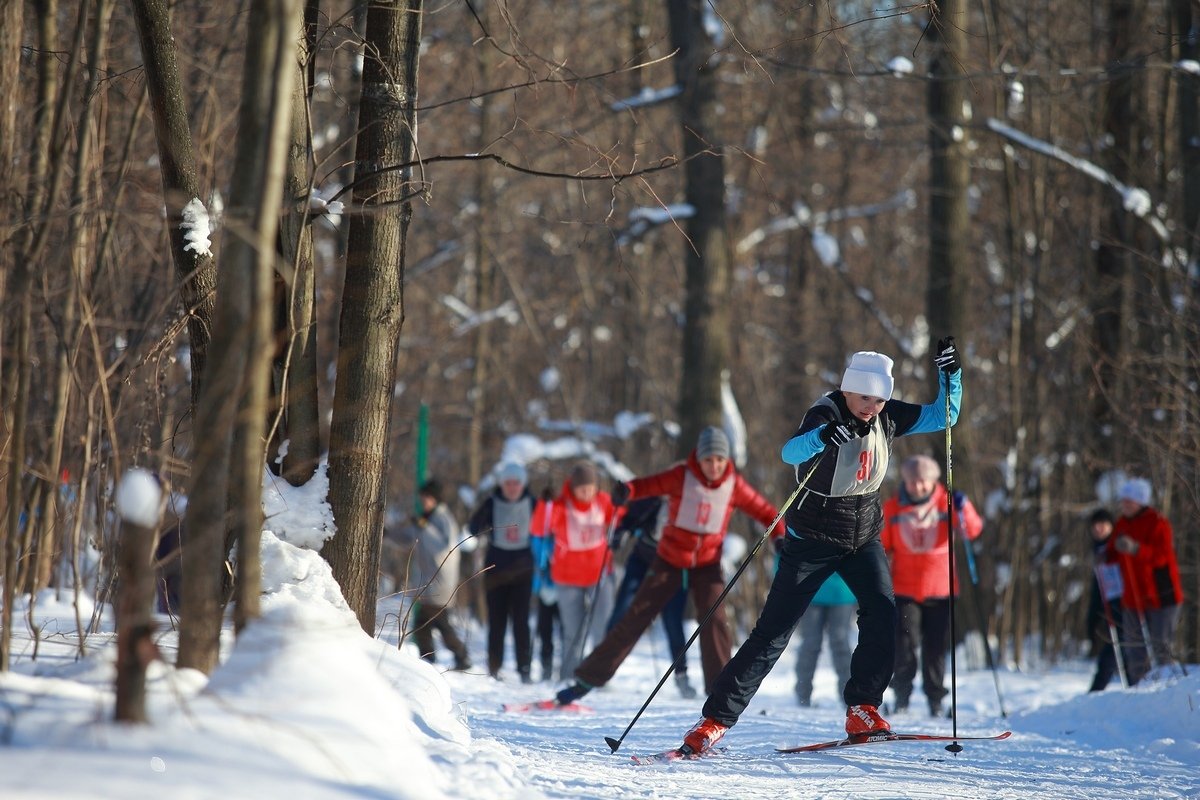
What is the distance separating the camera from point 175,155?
4.81 meters

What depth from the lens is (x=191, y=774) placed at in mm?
2975

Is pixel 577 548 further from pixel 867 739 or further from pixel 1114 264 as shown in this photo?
pixel 1114 264

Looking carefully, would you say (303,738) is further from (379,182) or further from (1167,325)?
(1167,325)

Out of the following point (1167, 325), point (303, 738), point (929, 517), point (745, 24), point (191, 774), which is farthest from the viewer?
point (745, 24)

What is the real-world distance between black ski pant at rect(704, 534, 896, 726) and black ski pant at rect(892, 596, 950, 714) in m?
2.81

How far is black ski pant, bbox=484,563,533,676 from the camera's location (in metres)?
10.6

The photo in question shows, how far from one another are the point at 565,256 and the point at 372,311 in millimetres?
14923

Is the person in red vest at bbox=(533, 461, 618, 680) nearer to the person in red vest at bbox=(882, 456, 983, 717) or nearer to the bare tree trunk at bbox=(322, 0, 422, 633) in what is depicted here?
the person in red vest at bbox=(882, 456, 983, 717)

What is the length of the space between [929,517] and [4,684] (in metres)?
6.88

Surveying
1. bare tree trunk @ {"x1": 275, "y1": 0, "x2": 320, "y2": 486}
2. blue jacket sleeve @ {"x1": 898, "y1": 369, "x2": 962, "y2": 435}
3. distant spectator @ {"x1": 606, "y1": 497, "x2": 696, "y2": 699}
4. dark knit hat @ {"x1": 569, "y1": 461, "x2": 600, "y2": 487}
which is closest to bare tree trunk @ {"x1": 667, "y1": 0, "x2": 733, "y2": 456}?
dark knit hat @ {"x1": 569, "y1": 461, "x2": 600, "y2": 487}

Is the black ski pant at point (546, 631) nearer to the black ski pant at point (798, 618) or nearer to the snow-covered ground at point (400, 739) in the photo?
the snow-covered ground at point (400, 739)

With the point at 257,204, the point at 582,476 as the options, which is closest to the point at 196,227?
the point at 257,204

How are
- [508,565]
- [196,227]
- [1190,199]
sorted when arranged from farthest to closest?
[1190,199]
[508,565]
[196,227]

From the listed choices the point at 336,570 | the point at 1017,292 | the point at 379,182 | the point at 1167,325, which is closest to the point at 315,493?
the point at 336,570
